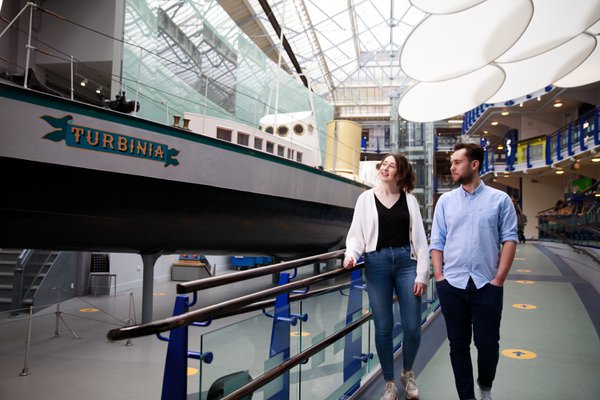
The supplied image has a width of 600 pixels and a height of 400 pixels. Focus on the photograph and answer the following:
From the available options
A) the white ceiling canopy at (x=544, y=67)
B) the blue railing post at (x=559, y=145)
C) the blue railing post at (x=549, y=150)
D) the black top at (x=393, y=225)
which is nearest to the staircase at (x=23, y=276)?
the black top at (x=393, y=225)

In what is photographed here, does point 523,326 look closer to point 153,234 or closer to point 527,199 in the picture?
point 153,234

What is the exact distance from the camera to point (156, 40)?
9.27 m

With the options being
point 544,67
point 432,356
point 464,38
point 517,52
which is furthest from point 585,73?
point 432,356

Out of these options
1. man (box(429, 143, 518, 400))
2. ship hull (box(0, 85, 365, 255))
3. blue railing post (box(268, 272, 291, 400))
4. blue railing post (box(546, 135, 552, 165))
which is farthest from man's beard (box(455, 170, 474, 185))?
blue railing post (box(546, 135, 552, 165))

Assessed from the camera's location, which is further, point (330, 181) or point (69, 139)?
point (330, 181)

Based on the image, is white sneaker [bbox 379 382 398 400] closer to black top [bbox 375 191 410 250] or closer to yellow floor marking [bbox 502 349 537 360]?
black top [bbox 375 191 410 250]

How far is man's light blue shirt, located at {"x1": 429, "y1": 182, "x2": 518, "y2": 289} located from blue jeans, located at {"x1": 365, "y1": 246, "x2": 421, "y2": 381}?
24 cm

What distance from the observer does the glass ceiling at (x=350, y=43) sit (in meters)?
22.7

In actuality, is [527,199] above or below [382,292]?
above

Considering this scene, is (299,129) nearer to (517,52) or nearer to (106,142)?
(517,52)

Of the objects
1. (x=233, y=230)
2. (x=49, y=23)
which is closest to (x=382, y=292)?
(x=233, y=230)

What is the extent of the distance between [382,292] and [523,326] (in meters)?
2.91

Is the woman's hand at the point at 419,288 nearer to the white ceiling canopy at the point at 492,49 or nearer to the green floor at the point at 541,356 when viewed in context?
the green floor at the point at 541,356

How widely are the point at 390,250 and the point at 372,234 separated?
0.42ft
